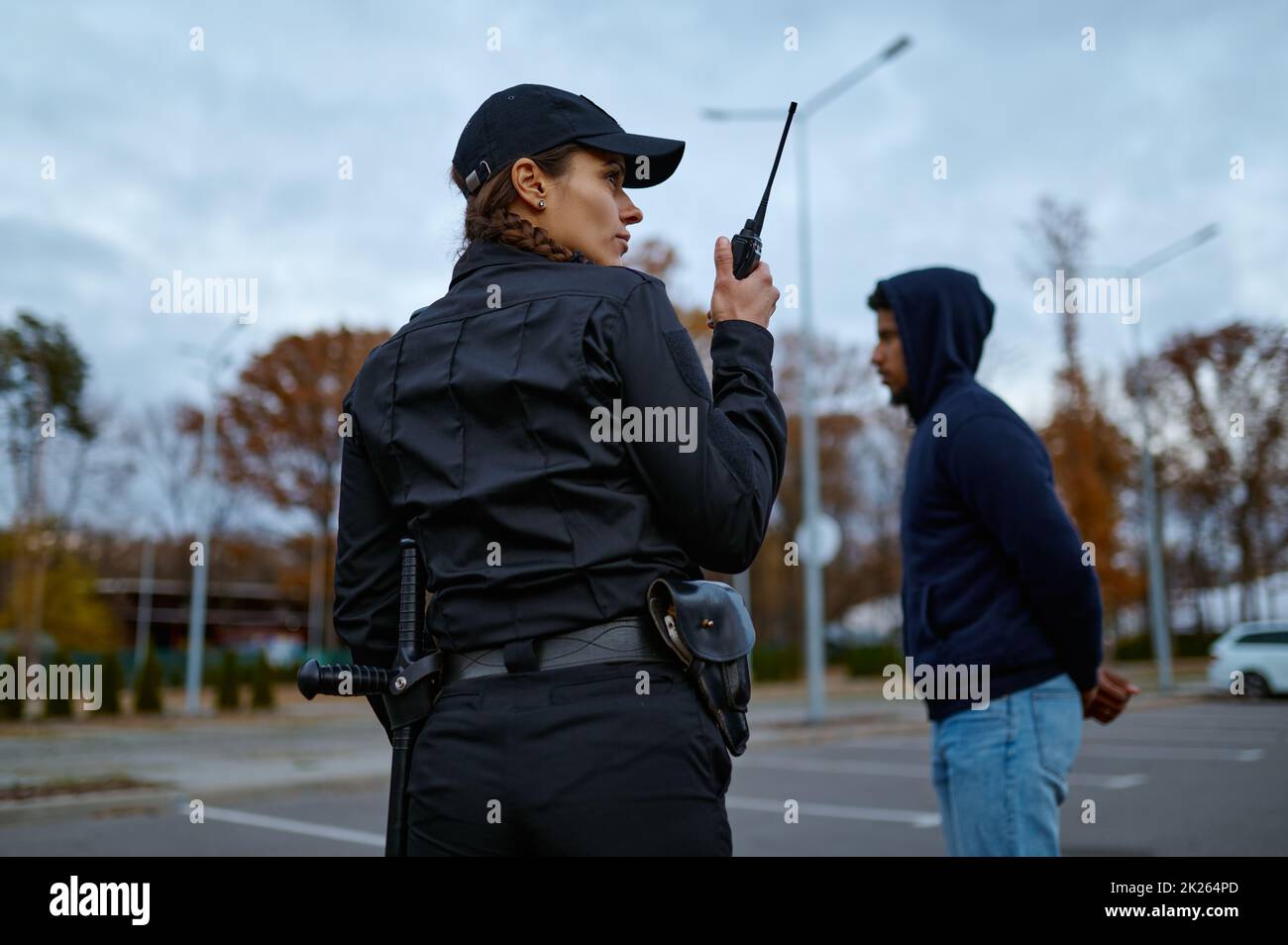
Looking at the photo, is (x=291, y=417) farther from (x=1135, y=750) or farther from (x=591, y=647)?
(x=591, y=647)

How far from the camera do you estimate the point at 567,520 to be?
165cm

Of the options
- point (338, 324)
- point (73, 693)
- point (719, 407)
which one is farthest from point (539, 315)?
point (338, 324)

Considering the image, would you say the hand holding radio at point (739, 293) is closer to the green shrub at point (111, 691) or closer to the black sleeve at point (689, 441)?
the black sleeve at point (689, 441)

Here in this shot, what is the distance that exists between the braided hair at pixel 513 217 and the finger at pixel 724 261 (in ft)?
0.74

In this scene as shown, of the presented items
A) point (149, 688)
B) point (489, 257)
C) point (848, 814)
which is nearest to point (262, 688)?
point (149, 688)

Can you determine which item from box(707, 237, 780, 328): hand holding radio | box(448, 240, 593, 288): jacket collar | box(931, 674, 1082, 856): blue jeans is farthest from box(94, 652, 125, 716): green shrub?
box(707, 237, 780, 328): hand holding radio

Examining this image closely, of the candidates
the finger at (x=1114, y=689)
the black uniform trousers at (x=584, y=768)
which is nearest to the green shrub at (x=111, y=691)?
the finger at (x=1114, y=689)

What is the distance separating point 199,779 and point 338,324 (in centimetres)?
2588

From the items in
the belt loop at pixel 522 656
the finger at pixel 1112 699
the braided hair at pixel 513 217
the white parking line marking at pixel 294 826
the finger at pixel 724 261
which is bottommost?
the white parking line marking at pixel 294 826

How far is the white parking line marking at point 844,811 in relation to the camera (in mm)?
8164

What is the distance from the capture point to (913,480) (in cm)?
304

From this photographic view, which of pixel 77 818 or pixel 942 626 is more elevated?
pixel 942 626
